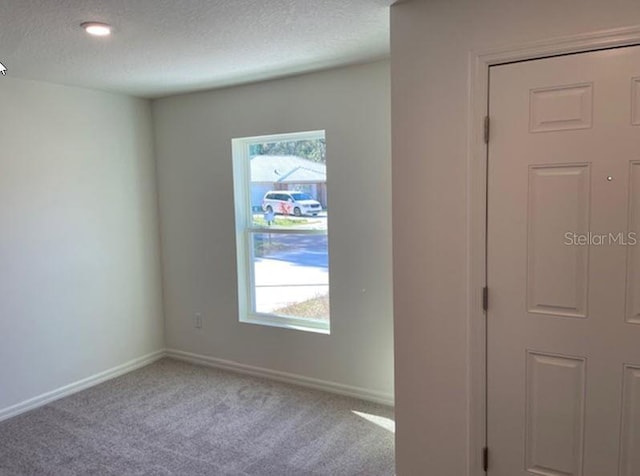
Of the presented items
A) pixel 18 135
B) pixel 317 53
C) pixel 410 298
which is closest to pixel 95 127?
pixel 18 135

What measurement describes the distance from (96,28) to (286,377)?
2.75 meters

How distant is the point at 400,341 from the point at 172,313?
2772 millimetres

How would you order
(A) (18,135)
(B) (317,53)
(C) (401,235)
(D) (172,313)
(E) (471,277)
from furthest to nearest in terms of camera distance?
(D) (172,313) → (A) (18,135) → (B) (317,53) → (C) (401,235) → (E) (471,277)

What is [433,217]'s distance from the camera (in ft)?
7.42

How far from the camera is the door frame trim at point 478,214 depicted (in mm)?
2016

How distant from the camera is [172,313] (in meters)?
4.53

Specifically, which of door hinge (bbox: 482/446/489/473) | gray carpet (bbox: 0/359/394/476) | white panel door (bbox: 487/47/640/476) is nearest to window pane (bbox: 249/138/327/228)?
gray carpet (bbox: 0/359/394/476)

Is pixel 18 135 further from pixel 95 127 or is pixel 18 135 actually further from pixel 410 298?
pixel 410 298

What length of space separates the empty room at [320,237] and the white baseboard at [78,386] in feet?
0.06

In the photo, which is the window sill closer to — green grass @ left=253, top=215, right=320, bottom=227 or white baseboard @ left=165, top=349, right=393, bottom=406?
white baseboard @ left=165, top=349, right=393, bottom=406

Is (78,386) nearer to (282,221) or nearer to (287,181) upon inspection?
(282,221)

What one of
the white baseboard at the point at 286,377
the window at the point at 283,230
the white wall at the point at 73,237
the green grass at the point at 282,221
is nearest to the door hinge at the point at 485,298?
the white baseboard at the point at 286,377

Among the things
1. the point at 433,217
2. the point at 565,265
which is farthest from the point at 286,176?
the point at 565,265

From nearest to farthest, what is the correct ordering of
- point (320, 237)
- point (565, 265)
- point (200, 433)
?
point (565, 265)
point (200, 433)
point (320, 237)
